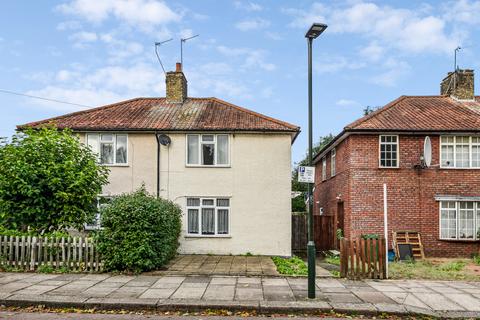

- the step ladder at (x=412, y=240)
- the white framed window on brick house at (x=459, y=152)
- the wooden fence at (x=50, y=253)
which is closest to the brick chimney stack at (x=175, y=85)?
the wooden fence at (x=50, y=253)

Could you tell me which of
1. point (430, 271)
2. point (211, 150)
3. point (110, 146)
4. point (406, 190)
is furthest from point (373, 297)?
point (110, 146)

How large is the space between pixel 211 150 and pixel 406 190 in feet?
27.0

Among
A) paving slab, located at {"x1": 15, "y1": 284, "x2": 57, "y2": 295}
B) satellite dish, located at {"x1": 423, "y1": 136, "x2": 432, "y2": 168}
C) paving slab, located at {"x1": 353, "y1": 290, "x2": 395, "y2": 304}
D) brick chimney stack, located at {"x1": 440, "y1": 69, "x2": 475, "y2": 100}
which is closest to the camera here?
paving slab, located at {"x1": 353, "y1": 290, "x2": 395, "y2": 304}

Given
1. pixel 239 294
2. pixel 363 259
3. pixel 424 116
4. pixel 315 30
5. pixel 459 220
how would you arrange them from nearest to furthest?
pixel 315 30, pixel 239 294, pixel 363 259, pixel 459 220, pixel 424 116

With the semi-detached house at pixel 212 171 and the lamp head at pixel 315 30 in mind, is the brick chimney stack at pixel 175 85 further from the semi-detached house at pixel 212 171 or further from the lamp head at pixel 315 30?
the lamp head at pixel 315 30

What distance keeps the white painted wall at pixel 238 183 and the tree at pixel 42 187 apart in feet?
12.4

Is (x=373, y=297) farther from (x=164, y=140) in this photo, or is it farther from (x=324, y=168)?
(x=324, y=168)

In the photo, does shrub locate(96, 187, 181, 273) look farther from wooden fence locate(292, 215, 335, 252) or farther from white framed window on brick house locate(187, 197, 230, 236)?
wooden fence locate(292, 215, 335, 252)

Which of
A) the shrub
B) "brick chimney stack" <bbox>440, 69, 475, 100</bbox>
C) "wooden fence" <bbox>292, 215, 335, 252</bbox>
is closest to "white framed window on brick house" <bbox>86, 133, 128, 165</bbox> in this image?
the shrub

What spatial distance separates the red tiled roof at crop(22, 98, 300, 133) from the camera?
17219 mm

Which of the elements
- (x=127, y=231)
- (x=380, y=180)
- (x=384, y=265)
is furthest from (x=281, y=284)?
(x=380, y=180)

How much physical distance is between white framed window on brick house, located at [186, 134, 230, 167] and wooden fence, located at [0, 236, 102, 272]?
655 cm

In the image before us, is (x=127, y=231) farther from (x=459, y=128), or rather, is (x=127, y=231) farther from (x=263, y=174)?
(x=459, y=128)

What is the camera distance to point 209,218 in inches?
675
